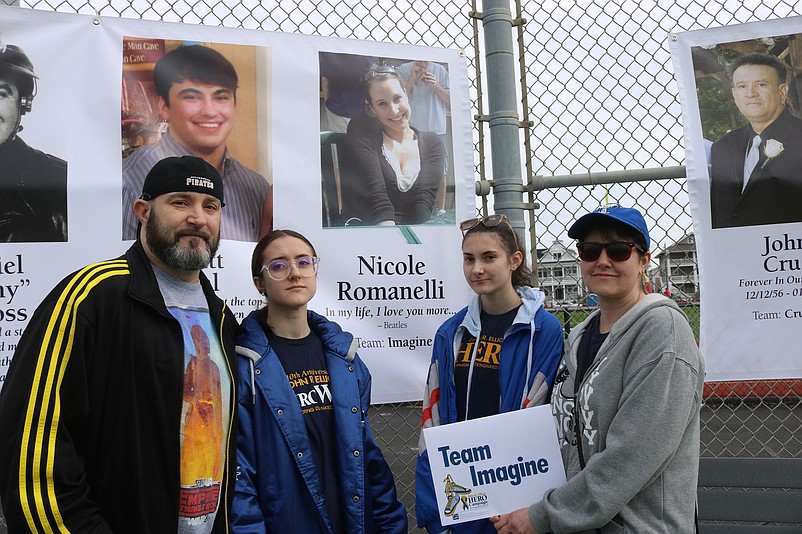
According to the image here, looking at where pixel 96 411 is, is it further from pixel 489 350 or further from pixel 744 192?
pixel 744 192

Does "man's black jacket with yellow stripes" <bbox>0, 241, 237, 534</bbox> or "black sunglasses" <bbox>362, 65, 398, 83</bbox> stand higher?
"black sunglasses" <bbox>362, 65, 398, 83</bbox>

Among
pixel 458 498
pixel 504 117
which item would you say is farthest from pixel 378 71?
pixel 458 498

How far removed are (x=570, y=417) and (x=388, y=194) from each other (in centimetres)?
147

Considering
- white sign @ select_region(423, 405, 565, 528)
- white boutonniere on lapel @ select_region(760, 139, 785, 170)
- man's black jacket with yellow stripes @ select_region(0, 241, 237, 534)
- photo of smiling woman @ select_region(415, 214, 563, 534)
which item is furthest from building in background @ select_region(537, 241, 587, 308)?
man's black jacket with yellow stripes @ select_region(0, 241, 237, 534)

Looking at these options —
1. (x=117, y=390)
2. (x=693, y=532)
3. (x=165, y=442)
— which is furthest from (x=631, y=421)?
(x=117, y=390)

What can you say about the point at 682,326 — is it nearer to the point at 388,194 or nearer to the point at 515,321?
the point at 515,321

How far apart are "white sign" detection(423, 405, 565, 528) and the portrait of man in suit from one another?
162 centimetres

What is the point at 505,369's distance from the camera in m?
2.51

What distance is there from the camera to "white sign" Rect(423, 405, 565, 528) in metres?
2.18

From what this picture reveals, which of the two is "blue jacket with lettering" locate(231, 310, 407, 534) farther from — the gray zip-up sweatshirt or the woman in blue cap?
the gray zip-up sweatshirt

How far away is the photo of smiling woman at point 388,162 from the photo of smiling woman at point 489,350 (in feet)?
1.78

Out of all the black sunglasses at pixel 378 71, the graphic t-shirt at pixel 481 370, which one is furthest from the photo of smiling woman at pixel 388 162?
the graphic t-shirt at pixel 481 370

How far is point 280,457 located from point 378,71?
189 centimetres

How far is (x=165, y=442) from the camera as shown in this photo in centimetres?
196
